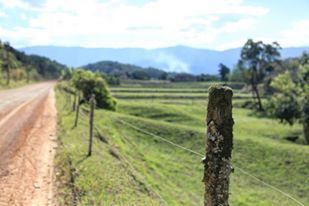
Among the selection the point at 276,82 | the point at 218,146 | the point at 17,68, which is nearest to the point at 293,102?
the point at 276,82

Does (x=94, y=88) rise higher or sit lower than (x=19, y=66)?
lower

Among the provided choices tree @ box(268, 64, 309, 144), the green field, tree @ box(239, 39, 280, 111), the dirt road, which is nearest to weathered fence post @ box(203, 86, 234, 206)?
the green field

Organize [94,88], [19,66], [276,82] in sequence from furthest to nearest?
[19,66] < [276,82] < [94,88]

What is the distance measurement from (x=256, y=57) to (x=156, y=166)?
49.4 meters

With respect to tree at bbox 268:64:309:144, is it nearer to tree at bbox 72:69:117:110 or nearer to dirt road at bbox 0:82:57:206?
tree at bbox 72:69:117:110

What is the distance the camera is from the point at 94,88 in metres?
40.0

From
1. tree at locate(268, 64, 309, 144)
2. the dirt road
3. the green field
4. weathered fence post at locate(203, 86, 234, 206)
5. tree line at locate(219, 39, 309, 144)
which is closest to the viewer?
weathered fence post at locate(203, 86, 234, 206)

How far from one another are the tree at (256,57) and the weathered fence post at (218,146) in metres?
63.6

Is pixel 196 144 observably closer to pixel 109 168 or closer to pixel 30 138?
pixel 30 138

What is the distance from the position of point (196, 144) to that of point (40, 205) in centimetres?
1936

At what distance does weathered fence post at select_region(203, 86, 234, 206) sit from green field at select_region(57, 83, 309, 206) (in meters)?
6.26

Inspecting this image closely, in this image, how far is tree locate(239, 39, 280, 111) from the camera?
224ft

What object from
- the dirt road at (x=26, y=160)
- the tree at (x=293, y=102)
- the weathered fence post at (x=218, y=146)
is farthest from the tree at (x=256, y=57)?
the weathered fence post at (x=218, y=146)

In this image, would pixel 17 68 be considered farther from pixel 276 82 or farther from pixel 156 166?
pixel 156 166
